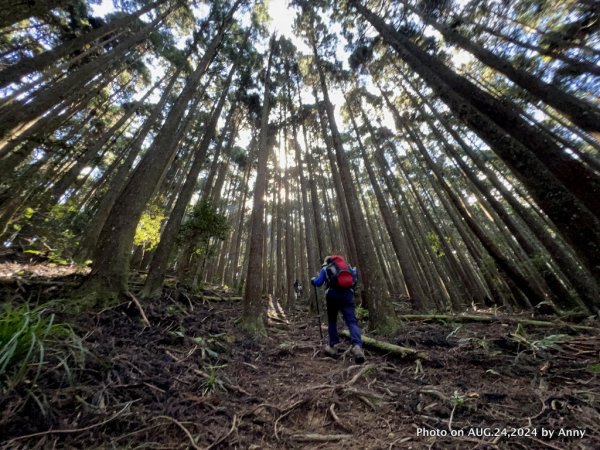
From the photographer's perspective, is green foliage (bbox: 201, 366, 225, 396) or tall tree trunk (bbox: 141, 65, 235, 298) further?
tall tree trunk (bbox: 141, 65, 235, 298)

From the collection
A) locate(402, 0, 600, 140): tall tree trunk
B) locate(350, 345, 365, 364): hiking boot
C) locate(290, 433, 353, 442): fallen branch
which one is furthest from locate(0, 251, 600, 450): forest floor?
locate(402, 0, 600, 140): tall tree trunk

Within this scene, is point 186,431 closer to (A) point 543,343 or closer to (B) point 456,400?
(B) point 456,400

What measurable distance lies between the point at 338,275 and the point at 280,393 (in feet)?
7.19

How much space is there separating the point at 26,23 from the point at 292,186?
56.5ft

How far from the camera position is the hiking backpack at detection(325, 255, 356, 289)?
15.2 feet

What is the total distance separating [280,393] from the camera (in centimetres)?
317

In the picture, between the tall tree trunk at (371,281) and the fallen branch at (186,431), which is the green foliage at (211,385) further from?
the tall tree trunk at (371,281)

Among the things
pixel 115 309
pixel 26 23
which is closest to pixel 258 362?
pixel 115 309

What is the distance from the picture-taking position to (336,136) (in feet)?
28.2

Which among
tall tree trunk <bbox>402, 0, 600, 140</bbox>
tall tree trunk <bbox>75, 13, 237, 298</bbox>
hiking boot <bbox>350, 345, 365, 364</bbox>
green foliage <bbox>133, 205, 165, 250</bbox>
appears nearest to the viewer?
hiking boot <bbox>350, 345, 365, 364</bbox>

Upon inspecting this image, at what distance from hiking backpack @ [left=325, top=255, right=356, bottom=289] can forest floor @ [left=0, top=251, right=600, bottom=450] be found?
4.43 ft

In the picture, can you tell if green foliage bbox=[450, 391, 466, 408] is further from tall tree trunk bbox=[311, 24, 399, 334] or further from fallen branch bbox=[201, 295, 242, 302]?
fallen branch bbox=[201, 295, 242, 302]

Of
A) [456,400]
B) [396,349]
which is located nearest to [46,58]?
[396,349]

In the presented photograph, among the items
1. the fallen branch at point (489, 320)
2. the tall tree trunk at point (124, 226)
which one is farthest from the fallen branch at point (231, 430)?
the fallen branch at point (489, 320)
